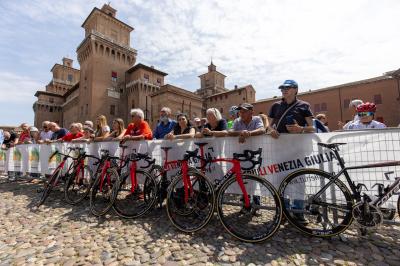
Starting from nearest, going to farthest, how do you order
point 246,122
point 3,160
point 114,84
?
point 246,122 < point 3,160 < point 114,84

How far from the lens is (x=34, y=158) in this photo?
7.72m

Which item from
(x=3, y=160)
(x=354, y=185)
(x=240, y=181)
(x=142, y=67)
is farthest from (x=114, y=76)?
(x=354, y=185)

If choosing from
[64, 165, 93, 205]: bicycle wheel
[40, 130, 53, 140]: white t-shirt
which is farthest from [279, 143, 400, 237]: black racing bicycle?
[40, 130, 53, 140]: white t-shirt

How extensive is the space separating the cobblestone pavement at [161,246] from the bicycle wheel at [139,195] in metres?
0.19

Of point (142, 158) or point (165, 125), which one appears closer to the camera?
point (142, 158)

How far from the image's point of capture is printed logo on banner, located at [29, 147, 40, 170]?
761 cm

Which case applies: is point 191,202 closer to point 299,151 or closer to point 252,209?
point 252,209

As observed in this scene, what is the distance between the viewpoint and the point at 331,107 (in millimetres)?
41031

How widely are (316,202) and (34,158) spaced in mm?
9154

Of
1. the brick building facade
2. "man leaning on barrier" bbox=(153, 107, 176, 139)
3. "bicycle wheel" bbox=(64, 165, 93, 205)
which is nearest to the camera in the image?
"bicycle wheel" bbox=(64, 165, 93, 205)

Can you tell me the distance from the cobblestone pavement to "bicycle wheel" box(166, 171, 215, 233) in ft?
0.74

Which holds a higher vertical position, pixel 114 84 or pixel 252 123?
pixel 114 84

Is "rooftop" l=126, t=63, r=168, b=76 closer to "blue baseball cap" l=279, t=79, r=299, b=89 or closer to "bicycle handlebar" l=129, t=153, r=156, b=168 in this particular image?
"bicycle handlebar" l=129, t=153, r=156, b=168

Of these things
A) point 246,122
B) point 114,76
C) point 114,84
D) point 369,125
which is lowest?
point 369,125
